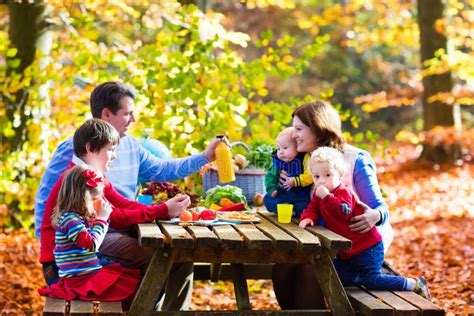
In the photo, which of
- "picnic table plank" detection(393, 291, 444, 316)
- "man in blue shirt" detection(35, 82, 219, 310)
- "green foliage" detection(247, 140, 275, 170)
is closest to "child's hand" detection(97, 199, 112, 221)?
"man in blue shirt" detection(35, 82, 219, 310)

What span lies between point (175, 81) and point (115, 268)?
3.08 m

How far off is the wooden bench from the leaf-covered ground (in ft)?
7.61

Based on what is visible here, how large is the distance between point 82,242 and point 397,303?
4.86ft

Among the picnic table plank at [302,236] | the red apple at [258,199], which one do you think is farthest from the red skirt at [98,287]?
the red apple at [258,199]

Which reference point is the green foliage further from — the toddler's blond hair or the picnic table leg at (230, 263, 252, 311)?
the toddler's blond hair

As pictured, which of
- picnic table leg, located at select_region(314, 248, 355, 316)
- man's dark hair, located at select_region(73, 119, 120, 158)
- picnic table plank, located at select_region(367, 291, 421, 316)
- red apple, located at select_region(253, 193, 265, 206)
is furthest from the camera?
red apple, located at select_region(253, 193, 265, 206)

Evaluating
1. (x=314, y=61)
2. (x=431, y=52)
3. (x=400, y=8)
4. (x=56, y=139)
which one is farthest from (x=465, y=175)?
(x=314, y=61)

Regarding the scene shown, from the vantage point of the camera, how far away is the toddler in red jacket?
13.3 ft

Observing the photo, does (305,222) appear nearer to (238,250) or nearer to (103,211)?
(238,250)

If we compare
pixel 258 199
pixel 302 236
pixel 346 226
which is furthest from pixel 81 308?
pixel 258 199

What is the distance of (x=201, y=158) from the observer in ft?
17.7

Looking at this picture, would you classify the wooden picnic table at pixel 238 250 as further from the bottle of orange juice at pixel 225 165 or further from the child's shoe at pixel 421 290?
the bottle of orange juice at pixel 225 165

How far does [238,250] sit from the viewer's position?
12.4 ft

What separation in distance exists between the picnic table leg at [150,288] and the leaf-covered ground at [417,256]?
2518 millimetres
